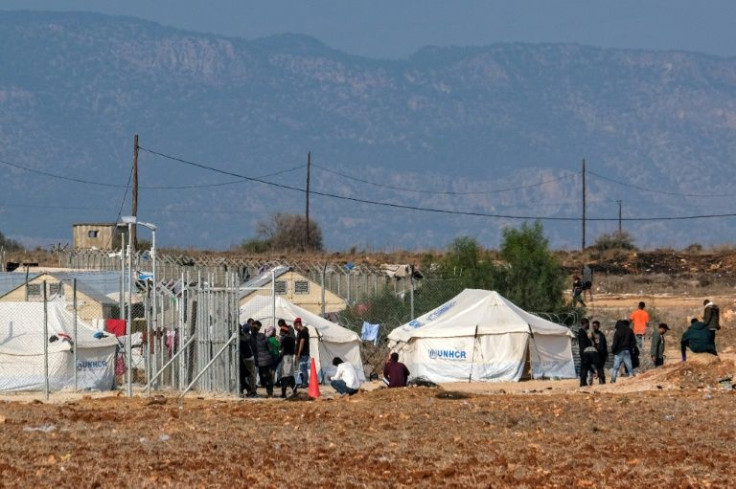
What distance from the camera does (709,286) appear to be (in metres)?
67.5

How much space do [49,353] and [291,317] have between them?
25.7 feet

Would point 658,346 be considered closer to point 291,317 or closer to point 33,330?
point 291,317

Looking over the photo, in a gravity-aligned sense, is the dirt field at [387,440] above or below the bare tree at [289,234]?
below

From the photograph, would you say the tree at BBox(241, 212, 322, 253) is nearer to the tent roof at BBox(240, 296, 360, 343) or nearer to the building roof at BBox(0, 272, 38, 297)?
the building roof at BBox(0, 272, 38, 297)

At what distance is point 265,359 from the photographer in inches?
1052

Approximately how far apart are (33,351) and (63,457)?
11531 mm

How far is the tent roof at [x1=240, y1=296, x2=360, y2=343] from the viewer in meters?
33.9

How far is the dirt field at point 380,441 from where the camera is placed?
49.1 feet

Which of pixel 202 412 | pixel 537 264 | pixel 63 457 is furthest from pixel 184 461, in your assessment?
pixel 537 264

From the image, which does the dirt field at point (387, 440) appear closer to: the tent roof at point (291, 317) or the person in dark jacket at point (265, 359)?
the person in dark jacket at point (265, 359)

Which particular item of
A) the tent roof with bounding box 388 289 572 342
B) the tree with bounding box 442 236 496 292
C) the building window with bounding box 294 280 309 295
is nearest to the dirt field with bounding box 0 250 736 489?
the tent roof with bounding box 388 289 572 342

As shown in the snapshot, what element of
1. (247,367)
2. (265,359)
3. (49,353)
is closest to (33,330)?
(49,353)

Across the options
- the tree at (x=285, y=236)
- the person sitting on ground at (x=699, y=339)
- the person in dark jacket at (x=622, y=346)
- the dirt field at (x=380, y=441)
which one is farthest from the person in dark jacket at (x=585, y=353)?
the tree at (x=285, y=236)

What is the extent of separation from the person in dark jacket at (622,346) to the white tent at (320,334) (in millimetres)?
5826
